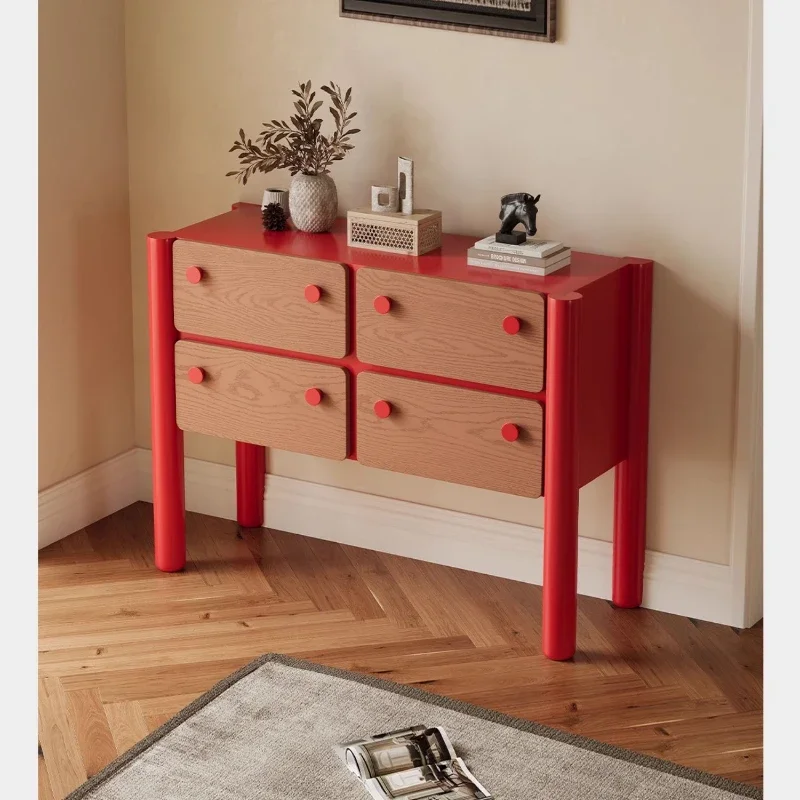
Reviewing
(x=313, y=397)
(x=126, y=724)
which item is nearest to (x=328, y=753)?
(x=126, y=724)

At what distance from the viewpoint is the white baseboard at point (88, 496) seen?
3.14 meters

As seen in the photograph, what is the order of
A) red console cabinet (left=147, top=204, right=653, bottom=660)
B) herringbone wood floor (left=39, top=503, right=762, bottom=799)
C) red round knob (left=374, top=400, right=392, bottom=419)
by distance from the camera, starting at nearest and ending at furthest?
herringbone wood floor (left=39, top=503, right=762, bottom=799)
red console cabinet (left=147, top=204, right=653, bottom=660)
red round knob (left=374, top=400, right=392, bottom=419)

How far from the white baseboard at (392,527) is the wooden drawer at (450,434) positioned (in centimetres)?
46

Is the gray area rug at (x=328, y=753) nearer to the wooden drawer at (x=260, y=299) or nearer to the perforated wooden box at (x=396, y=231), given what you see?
the wooden drawer at (x=260, y=299)

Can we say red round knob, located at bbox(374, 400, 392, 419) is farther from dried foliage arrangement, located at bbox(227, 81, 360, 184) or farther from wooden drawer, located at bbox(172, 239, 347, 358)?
dried foliage arrangement, located at bbox(227, 81, 360, 184)

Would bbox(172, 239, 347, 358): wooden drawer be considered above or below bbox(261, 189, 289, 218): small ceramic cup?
below

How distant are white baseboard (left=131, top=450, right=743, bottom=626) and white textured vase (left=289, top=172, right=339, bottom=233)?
756 millimetres

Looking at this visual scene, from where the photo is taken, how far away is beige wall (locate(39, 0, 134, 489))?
2.99 m

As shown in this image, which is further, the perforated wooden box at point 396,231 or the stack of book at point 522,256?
the perforated wooden box at point 396,231

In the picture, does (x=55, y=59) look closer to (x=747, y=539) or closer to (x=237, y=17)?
(x=237, y=17)

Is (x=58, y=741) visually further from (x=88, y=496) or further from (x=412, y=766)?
(x=88, y=496)

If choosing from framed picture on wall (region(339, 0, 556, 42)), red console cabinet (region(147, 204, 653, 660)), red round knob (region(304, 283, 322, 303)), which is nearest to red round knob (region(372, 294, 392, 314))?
red console cabinet (region(147, 204, 653, 660))

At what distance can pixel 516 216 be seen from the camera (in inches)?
97.7

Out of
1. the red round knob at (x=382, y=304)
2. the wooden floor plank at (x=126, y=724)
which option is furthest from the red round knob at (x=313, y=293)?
the wooden floor plank at (x=126, y=724)
